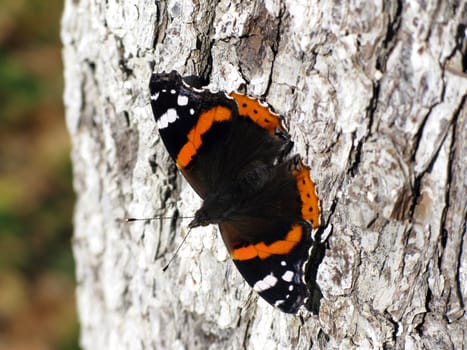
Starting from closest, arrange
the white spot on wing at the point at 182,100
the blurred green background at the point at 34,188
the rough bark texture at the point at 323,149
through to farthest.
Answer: the rough bark texture at the point at 323,149 < the white spot on wing at the point at 182,100 < the blurred green background at the point at 34,188

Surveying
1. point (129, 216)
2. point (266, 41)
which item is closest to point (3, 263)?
point (129, 216)

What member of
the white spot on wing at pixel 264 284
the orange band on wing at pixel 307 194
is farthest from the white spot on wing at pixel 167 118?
the white spot on wing at pixel 264 284

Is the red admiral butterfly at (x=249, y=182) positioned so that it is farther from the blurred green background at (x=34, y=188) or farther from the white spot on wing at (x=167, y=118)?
the blurred green background at (x=34, y=188)

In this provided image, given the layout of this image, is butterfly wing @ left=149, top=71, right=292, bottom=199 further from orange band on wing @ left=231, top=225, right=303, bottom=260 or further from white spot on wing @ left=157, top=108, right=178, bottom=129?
orange band on wing @ left=231, top=225, right=303, bottom=260

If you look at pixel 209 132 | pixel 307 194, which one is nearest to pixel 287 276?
pixel 307 194

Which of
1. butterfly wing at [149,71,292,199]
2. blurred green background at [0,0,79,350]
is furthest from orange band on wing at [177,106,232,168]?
blurred green background at [0,0,79,350]

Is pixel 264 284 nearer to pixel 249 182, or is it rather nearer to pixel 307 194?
pixel 307 194

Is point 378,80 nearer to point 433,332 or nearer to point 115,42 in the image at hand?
point 433,332
